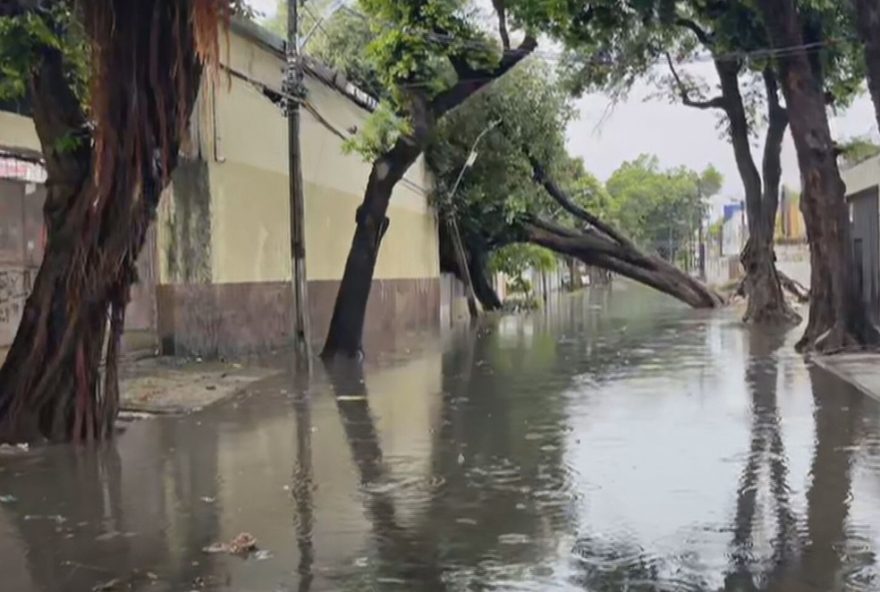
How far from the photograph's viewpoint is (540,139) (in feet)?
124

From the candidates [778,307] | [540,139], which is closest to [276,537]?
[778,307]

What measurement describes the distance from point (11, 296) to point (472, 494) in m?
9.49

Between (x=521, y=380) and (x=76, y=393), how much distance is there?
753 cm

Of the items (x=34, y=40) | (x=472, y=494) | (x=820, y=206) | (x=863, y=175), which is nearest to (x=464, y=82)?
(x=820, y=206)

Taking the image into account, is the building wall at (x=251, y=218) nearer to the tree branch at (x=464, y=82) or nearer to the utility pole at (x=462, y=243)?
the tree branch at (x=464, y=82)

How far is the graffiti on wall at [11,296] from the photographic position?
1544 cm

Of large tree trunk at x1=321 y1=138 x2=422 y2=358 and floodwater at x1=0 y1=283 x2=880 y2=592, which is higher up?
large tree trunk at x1=321 y1=138 x2=422 y2=358

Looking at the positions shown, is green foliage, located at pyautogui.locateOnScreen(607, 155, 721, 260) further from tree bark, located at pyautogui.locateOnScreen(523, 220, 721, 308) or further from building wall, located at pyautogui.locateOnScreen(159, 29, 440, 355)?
building wall, located at pyautogui.locateOnScreen(159, 29, 440, 355)

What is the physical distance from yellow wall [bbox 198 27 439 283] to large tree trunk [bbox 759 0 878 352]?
9300 millimetres

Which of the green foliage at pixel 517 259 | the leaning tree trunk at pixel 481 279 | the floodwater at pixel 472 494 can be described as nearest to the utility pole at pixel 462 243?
the leaning tree trunk at pixel 481 279

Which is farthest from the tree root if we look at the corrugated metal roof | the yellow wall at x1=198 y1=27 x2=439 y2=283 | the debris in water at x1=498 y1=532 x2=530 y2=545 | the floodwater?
the debris in water at x1=498 y1=532 x2=530 y2=545

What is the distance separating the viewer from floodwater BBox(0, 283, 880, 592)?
20.6 feet

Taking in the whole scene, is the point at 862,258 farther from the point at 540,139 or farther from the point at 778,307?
the point at 540,139

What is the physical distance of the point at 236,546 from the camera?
22.3 feet
